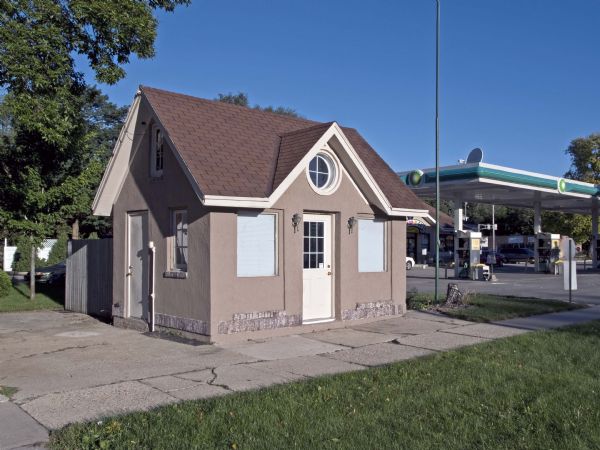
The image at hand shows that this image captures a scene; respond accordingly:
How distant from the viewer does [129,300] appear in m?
12.7

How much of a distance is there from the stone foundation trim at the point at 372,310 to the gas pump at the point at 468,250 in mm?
16027

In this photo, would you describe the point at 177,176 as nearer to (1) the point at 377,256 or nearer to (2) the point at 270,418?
(1) the point at 377,256

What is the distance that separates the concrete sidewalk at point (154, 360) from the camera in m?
6.62

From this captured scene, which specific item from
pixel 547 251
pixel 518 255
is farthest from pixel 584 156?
pixel 547 251

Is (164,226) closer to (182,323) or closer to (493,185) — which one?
(182,323)

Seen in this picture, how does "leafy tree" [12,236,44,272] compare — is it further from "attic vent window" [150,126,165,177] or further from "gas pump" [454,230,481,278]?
"attic vent window" [150,126,165,177]

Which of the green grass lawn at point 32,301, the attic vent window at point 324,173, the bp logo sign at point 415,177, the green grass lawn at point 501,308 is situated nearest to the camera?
the attic vent window at point 324,173

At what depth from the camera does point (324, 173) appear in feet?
40.8

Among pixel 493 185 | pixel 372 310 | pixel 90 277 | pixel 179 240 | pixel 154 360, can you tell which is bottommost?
pixel 154 360

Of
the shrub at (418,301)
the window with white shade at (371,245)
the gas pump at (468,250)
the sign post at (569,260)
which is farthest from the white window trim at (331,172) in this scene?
the gas pump at (468,250)

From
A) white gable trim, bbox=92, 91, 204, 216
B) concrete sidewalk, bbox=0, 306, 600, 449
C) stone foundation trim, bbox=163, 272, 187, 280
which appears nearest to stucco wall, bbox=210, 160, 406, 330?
concrete sidewalk, bbox=0, 306, 600, 449

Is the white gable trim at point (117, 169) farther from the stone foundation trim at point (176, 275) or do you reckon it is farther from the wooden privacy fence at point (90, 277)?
the stone foundation trim at point (176, 275)

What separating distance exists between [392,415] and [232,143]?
7.05m

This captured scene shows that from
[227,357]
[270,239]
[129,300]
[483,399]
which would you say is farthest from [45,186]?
[483,399]
